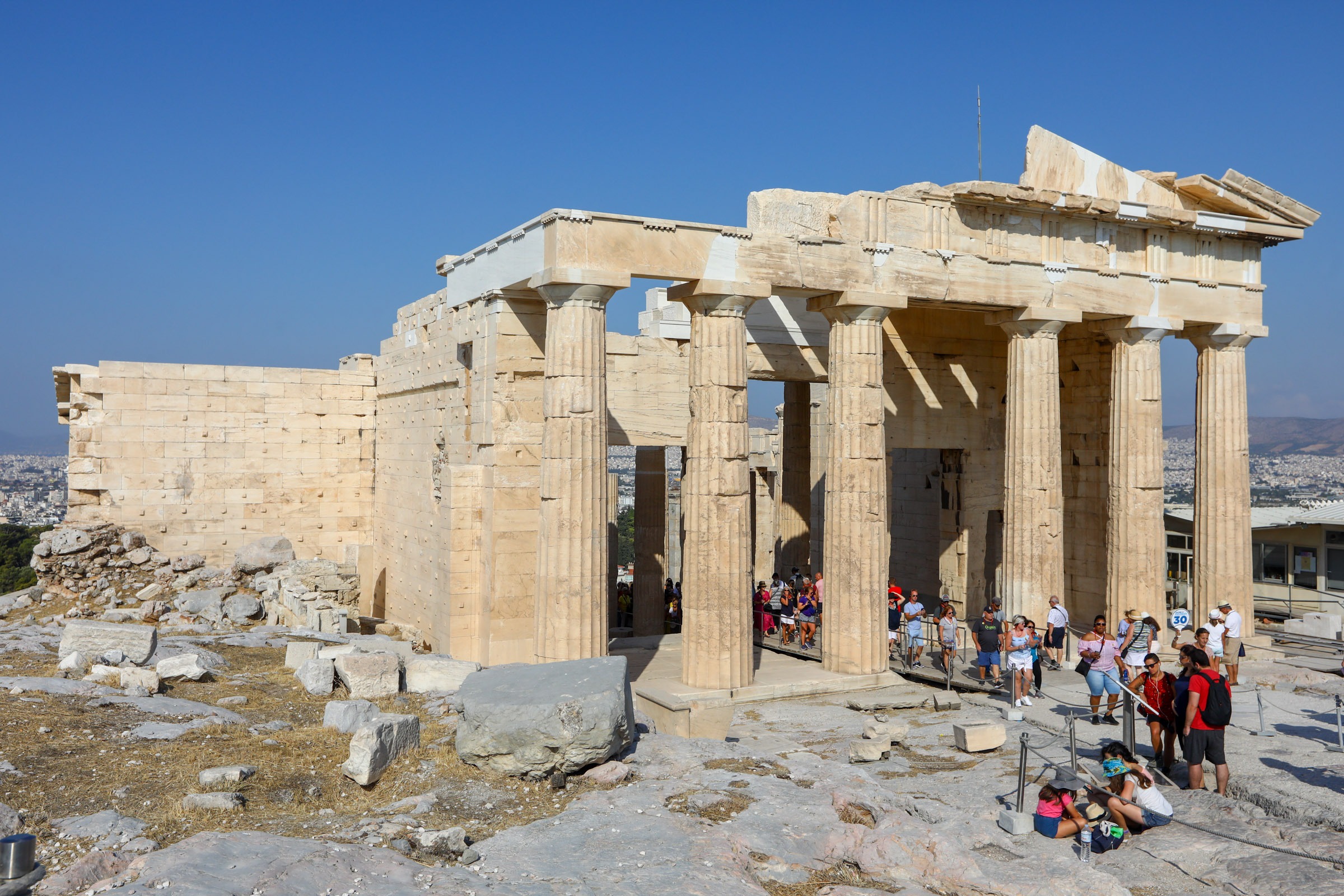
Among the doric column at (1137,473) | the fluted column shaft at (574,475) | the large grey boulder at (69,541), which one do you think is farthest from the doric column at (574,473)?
the large grey boulder at (69,541)

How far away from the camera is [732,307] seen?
16375 mm

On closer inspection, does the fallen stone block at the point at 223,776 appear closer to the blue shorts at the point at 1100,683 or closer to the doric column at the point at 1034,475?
the blue shorts at the point at 1100,683

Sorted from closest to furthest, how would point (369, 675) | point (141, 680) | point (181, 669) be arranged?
point (141, 680)
point (181, 669)
point (369, 675)

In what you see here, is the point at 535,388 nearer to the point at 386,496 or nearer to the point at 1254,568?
the point at 386,496

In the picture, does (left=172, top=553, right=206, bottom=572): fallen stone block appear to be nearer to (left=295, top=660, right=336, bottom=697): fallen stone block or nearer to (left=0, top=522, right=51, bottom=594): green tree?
(left=295, top=660, right=336, bottom=697): fallen stone block

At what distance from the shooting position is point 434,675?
42.9 feet

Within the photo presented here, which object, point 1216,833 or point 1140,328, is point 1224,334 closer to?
point 1140,328

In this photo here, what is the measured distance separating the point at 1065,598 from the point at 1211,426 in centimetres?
527

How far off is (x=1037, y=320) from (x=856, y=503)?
17.5 feet

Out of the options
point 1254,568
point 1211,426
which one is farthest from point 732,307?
point 1254,568

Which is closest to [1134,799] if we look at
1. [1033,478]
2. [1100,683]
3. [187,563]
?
[1100,683]

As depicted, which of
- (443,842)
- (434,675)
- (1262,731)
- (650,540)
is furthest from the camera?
(650,540)

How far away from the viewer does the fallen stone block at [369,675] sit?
12703mm

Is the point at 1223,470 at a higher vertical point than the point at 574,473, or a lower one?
higher
